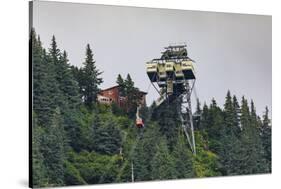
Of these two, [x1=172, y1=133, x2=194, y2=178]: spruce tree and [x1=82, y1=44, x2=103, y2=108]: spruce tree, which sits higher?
[x1=82, y1=44, x2=103, y2=108]: spruce tree

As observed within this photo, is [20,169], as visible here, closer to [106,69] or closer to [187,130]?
[106,69]

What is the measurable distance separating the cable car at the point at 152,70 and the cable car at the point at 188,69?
41 centimetres

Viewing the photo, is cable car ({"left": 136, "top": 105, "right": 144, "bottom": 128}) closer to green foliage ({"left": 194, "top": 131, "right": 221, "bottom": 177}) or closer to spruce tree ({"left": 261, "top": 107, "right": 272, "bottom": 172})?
green foliage ({"left": 194, "top": 131, "right": 221, "bottom": 177})

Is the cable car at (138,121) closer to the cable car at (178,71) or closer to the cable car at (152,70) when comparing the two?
the cable car at (152,70)

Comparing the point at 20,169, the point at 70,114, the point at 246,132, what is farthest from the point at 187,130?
the point at 20,169

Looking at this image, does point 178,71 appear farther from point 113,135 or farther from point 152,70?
point 113,135

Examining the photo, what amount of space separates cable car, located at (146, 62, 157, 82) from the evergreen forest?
0.28 m

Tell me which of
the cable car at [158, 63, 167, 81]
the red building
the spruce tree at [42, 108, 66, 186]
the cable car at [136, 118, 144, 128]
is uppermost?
the cable car at [158, 63, 167, 81]

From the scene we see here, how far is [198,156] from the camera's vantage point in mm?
9211

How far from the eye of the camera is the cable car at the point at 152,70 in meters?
8.88

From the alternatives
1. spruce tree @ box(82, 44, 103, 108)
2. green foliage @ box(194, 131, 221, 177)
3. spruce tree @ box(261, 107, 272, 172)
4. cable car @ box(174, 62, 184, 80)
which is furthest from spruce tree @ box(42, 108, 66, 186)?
spruce tree @ box(261, 107, 272, 172)

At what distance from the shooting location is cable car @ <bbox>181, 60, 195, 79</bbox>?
9.09 m

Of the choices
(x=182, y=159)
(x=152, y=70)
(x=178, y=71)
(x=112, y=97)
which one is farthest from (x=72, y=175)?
(x=178, y=71)

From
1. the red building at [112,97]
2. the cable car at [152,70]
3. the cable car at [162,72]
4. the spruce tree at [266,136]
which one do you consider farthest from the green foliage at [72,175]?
the spruce tree at [266,136]
